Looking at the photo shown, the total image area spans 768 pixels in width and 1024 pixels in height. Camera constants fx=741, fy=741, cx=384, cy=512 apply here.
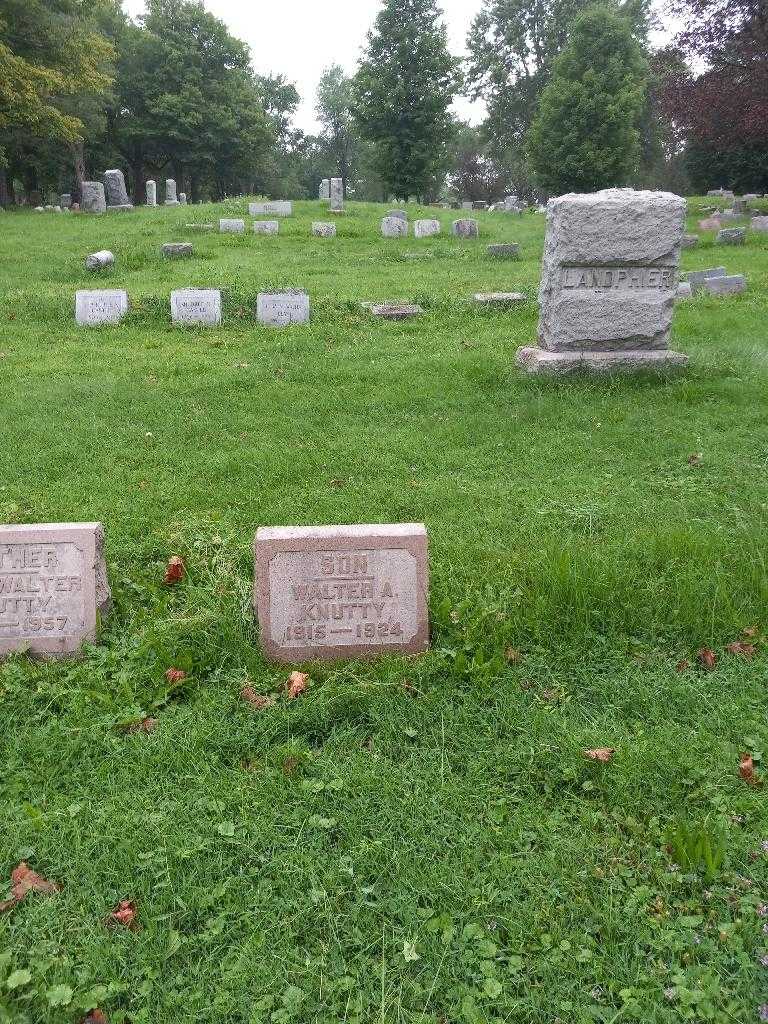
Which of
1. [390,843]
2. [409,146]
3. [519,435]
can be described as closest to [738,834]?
[390,843]

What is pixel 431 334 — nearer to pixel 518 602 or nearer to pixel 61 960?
pixel 518 602

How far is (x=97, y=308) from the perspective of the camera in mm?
10789

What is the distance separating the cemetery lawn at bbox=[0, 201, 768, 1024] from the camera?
219cm

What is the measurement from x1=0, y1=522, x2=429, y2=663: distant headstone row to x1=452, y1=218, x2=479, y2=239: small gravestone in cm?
1776

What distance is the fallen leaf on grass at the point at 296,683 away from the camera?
336 centimetres

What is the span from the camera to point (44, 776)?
2.96 meters

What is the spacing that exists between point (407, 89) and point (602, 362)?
100 feet

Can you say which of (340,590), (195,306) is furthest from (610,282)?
(195,306)

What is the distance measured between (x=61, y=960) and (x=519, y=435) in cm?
498

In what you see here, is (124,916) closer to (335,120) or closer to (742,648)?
(742,648)

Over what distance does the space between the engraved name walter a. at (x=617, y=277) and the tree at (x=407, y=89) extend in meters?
28.7

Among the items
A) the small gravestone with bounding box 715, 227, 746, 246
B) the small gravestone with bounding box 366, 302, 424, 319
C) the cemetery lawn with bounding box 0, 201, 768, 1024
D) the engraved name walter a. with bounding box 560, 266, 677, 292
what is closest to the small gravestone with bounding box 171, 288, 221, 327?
the small gravestone with bounding box 366, 302, 424, 319

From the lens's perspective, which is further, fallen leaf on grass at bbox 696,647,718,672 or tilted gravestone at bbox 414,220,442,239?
tilted gravestone at bbox 414,220,442,239

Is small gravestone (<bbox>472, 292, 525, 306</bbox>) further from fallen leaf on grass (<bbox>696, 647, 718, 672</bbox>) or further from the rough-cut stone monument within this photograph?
fallen leaf on grass (<bbox>696, 647, 718, 672</bbox>)
